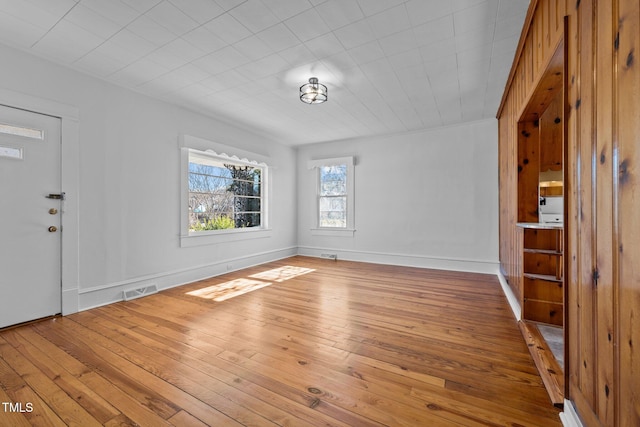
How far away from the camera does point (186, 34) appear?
2.38 metres

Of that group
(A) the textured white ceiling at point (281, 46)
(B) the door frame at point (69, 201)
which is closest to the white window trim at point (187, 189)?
(A) the textured white ceiling at point (281, 46)

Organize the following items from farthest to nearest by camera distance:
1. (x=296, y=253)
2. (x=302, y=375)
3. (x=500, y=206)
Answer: (x=296, y=253)
(x=500, y=206)
(x=302, y=375)

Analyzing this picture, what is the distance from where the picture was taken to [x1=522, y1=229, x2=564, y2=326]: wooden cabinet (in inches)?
97.7

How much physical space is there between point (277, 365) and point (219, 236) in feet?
10.4

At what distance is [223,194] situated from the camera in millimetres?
4902

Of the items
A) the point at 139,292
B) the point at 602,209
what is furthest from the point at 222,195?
the point at 602,209

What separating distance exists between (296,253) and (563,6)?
5.94m

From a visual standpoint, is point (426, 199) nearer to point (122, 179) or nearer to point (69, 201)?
point (122, 179)

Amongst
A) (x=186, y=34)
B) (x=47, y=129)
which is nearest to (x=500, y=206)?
(x=186, y=34)

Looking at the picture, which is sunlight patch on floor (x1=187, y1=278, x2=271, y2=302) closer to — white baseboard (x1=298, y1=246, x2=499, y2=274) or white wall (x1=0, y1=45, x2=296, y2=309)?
white wall (x1=0, y1=45, x2=296, y2=309)

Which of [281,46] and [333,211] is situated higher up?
[281,46]

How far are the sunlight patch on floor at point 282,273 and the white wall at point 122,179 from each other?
81cm

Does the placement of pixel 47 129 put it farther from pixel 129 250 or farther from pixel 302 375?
pixel 302 375

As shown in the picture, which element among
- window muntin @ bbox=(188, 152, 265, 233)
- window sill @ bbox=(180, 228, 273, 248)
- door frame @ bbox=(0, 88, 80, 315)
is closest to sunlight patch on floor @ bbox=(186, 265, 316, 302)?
window sill @ bbox=(180, 228, 273, 248)
